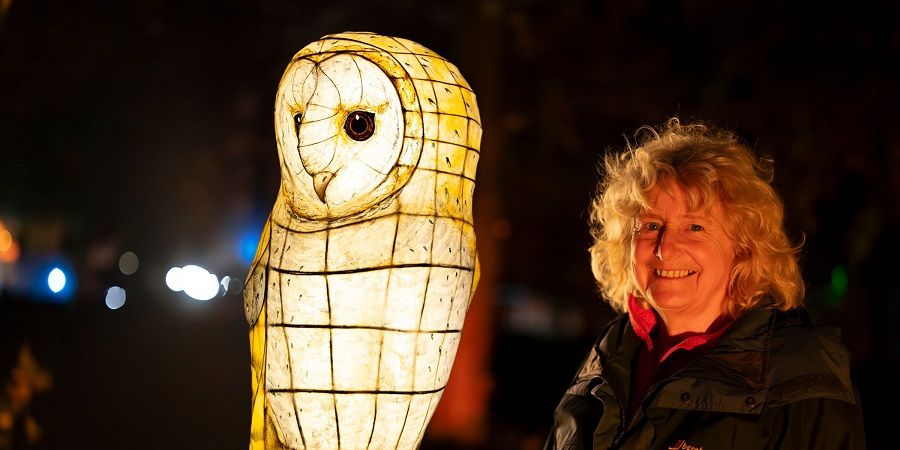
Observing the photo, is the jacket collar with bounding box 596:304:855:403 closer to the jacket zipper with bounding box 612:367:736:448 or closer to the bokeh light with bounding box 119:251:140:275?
the jacket zipper with bounding box 612:367:736:448

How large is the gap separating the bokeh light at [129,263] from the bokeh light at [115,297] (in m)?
2.71

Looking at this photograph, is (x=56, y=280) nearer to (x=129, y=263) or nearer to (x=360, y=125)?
(x=129, y=263)

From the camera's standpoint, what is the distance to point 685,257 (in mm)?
2453

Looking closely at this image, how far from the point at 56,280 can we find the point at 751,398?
2037 centimetres

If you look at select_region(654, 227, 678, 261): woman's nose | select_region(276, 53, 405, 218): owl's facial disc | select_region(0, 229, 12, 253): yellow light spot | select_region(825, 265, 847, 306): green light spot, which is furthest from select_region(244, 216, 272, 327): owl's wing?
select_region(0, 229, 12, 253): yellow light spot

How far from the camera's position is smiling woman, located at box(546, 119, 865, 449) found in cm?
219

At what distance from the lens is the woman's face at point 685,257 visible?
8.09 feet

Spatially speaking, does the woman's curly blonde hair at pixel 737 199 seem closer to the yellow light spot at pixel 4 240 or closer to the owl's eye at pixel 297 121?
the owl's eye at pixel 297 121

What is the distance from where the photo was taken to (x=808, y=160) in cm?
602

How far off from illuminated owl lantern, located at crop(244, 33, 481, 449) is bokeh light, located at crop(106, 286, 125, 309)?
1691 cm

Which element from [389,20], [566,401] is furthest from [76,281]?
[566,401]

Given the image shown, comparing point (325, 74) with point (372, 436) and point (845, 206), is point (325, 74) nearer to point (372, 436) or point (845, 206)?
point (372, 436)

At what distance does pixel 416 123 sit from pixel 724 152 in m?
1.01

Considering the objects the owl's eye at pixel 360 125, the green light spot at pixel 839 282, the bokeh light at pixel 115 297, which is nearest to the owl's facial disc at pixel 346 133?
the owl's eye at pixel 360 125
